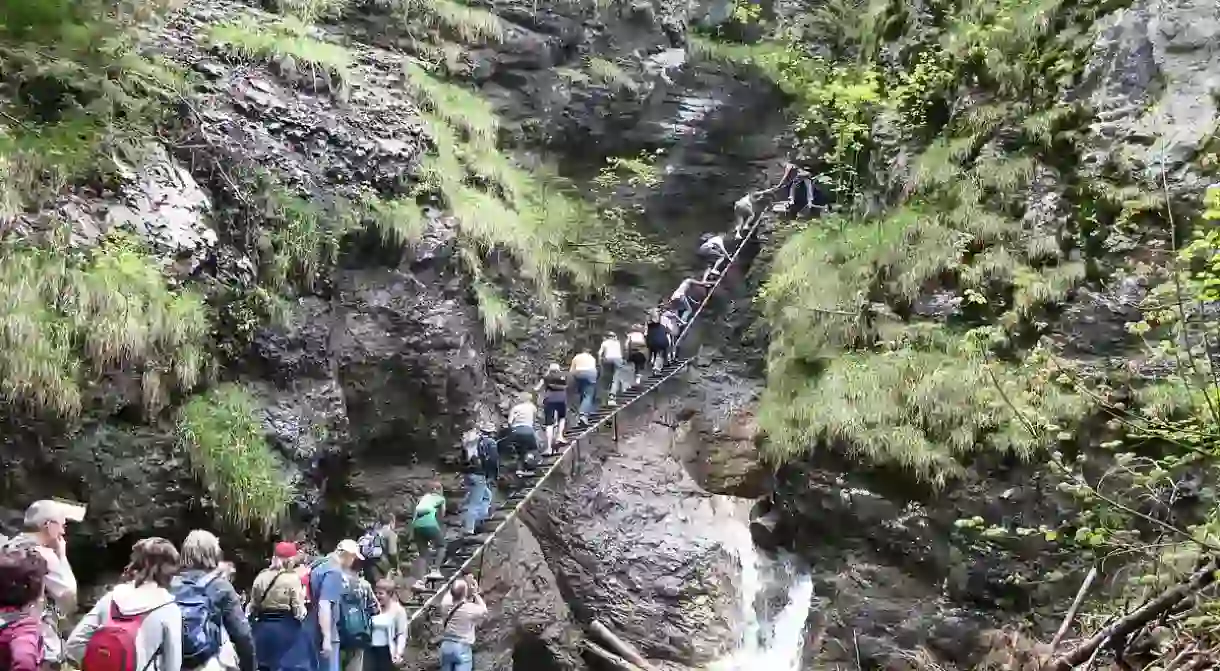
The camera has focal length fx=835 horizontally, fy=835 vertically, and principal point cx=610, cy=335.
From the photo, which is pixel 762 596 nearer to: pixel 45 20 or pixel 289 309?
pixel 289 309

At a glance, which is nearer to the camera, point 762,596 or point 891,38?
point 762,596

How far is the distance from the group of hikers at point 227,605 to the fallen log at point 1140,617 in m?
4.70

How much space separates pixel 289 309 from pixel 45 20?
12.8ft

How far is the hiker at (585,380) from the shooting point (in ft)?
37.2

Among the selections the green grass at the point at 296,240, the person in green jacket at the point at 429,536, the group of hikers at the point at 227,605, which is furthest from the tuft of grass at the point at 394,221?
the person in green jacket at the point at 429,536

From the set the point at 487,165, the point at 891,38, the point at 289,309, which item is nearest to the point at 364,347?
the point at 289,309

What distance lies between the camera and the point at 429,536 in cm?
854

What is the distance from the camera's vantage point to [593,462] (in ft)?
A: 39.5

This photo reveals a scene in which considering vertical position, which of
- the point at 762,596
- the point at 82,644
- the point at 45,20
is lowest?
the point at 762,596

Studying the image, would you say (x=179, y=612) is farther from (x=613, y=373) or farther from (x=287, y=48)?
(x=287, y=48)

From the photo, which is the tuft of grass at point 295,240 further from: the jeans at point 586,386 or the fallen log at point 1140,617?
the fallen log at point 1140,617

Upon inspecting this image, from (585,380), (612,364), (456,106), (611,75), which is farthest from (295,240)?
(611,75)

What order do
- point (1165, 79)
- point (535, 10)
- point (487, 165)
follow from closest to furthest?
point (1165, 79), point (487, 165), point (535, 10)

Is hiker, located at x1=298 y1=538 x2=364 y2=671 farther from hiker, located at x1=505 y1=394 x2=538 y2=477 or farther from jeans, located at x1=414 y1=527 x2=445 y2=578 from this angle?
hiker, located at x1=505 y1=394 x2=538 y2=477
